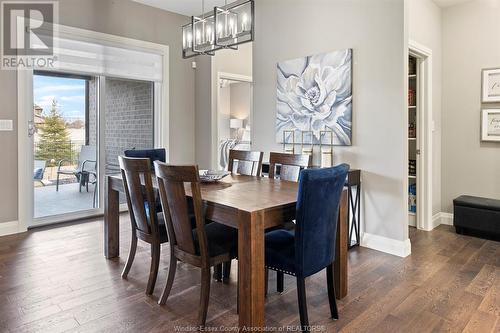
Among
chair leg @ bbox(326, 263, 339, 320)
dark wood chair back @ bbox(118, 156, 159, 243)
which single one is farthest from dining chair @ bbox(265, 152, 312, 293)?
dark wood chair back @ bbox(118, 156, 159, 243)

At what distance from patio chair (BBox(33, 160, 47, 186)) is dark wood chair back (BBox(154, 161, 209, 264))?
2.81 meters

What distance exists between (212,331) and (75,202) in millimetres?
3350

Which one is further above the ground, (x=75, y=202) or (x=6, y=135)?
(x=6, y=135)

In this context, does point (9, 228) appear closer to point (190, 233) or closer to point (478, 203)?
point (190, 233)

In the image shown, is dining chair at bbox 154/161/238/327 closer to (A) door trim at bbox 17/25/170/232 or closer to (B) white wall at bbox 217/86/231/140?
(A) door trim at bbox 17/25/170/232

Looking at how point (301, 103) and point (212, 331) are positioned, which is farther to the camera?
point (301, 103)

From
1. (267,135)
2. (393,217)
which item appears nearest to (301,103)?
(267,135)

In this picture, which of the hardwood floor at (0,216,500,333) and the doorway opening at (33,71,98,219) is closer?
the hardwood floor at (0,216,500,333)

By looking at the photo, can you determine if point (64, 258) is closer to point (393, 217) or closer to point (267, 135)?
point (267, 135)

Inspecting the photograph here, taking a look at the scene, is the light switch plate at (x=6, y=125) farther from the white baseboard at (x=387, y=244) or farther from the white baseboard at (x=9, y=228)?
the white baseboard at (x=387, y=244)

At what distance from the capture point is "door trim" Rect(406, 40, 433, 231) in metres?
4.04

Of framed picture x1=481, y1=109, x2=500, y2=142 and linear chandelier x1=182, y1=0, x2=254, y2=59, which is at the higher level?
linear chandelier x1=182, y1=0, x2=254, y2=59

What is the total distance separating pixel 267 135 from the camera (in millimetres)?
4379

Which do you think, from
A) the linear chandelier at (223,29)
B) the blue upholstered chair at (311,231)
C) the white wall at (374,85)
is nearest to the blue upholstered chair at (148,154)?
the linear chandelier at (223,29)
